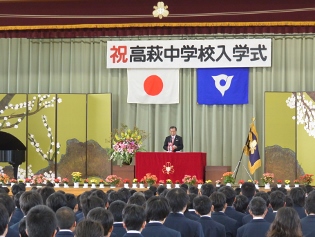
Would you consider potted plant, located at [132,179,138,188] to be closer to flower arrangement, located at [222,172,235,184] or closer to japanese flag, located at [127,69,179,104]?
Answer: flower arrangement, located at [222,172,235,184]

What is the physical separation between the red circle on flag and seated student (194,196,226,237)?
31.7ft

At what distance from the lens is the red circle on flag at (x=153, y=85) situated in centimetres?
1466

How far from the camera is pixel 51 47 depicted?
15312 mm

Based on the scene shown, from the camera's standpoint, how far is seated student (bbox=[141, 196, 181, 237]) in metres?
4.20

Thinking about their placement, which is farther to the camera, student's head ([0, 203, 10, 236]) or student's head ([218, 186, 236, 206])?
student's head ([218, 186, 236, 206])

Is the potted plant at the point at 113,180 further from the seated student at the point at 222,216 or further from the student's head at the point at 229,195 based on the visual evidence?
the seated student at the point at 222,216

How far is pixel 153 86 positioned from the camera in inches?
579

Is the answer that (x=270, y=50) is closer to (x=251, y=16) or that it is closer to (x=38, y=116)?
(x=251, y=16)

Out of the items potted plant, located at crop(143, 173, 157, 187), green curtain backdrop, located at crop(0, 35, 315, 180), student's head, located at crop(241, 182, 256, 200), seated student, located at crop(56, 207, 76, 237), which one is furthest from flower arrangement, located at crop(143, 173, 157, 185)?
seated student, located at crop(56, 207, 76, 237)

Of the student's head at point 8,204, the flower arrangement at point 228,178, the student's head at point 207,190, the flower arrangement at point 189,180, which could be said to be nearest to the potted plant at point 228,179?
the flower arrangement at point 228,178

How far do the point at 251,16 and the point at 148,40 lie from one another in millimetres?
2364

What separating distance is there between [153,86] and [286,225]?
11454 mm

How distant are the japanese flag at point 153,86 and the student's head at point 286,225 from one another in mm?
11237

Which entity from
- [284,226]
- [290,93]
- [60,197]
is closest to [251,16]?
[290,93]
